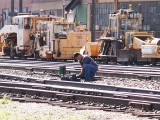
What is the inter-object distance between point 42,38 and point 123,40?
6.12m

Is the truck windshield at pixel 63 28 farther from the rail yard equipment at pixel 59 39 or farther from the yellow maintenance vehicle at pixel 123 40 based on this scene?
the yellow maintenance vehicle at pixel 123 40

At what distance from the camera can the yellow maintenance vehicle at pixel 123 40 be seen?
83.6 feet

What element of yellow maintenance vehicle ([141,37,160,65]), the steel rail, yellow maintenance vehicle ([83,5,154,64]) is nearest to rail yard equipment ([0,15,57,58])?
yellow maintenance vehicle ([83,5,154,64])

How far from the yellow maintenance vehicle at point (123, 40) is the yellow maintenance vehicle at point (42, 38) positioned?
1.86 metres

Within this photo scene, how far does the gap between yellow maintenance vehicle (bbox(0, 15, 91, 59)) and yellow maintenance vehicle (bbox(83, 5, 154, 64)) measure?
6.10ft

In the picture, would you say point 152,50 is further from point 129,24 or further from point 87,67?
point 87,67

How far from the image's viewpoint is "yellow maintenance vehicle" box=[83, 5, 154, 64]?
25484 millimetres

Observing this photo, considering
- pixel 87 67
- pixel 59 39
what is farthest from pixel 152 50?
pixel 87 67

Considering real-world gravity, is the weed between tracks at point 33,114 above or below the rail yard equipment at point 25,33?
below

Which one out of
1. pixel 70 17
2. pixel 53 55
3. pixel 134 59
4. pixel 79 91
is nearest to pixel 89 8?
pixel 70 17

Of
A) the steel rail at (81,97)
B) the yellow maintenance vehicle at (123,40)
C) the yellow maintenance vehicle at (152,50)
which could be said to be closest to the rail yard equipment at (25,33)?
the yellow maintenance vehicle at (123,40)

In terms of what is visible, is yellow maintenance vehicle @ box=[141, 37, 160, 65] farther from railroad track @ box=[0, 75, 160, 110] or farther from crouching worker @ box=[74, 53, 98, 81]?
railroad track @ box=[0, 75, 160, 110]

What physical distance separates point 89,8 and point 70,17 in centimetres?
1710

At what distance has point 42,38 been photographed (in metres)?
30.2
